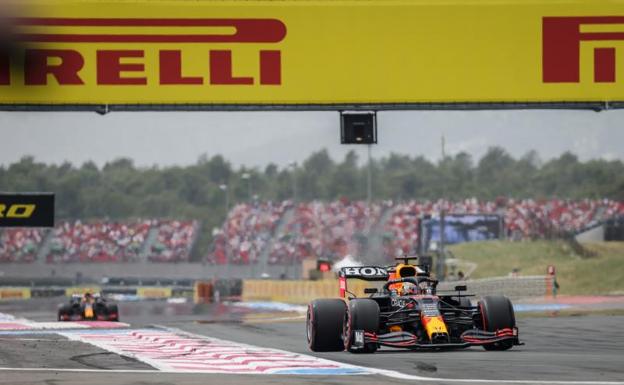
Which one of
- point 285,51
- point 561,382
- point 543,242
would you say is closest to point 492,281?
point 543,242

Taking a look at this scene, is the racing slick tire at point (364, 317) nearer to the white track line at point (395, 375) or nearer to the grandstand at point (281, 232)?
the white track line at point (395, 375)

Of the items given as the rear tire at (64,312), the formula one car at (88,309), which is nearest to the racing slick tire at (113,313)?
the formula one car at (88,309)

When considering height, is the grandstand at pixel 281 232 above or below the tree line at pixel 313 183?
below

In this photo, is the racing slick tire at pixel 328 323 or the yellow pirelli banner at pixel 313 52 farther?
the yellow pirelli banner at pixel 313 52

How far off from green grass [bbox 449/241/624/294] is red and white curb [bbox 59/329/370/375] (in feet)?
95.9

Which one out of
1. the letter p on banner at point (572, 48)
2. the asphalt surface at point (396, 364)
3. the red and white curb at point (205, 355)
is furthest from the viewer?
the letter p on banner at point (572, 48)

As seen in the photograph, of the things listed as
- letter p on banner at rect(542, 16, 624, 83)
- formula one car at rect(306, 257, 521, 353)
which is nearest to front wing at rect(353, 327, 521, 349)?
formula one car at rect(306, 257, 521, 353)

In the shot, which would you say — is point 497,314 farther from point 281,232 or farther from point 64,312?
point 281,232

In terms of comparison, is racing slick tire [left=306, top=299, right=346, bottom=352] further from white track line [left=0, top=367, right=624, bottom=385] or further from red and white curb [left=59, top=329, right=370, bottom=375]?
white track line [left=0, top=367, right=624, bottom=385]

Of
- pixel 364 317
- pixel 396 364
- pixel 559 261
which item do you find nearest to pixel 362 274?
pixel 364 317

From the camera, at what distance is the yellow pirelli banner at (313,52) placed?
77.9 ft

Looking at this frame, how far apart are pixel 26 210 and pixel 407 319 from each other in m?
11.2

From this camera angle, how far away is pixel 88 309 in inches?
1375

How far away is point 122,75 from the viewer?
2394 cm
